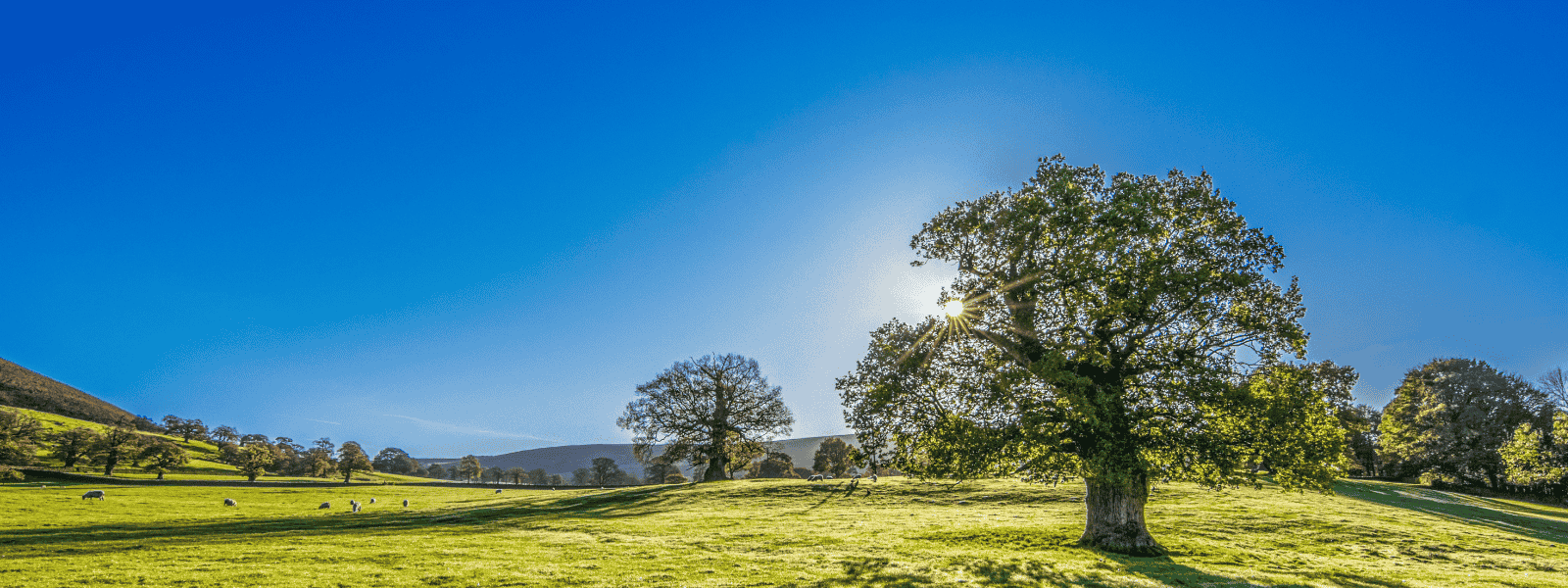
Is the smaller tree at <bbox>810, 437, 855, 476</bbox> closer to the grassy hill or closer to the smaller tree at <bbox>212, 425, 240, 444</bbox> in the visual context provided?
the grassy hill

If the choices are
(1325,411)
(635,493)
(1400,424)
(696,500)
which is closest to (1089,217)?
(1325,411)

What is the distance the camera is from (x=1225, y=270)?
23.2 meters

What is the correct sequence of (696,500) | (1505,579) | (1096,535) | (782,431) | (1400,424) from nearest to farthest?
(1505,579)
(1096,535)
(696,500)
(1400,424)
(782,431)

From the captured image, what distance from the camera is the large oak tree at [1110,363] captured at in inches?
853

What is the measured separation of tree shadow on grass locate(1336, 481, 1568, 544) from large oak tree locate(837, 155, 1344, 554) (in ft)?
77.3

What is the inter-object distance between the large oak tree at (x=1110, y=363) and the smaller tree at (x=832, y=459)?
232ft

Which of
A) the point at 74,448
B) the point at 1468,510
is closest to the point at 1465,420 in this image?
the point at 1468,510

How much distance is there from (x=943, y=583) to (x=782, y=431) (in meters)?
60.0

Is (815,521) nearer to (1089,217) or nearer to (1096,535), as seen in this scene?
(1096,535)

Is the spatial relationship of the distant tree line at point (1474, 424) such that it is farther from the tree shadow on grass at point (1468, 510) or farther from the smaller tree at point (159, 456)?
the smaller tree at point (159, 456)

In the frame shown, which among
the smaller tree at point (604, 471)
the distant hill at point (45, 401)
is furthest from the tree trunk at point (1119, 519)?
the distant hill at point (45, 401)

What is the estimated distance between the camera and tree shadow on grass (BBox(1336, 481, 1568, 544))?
111 ft

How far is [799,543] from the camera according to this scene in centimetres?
2675

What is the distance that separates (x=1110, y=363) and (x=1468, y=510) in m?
44.6
